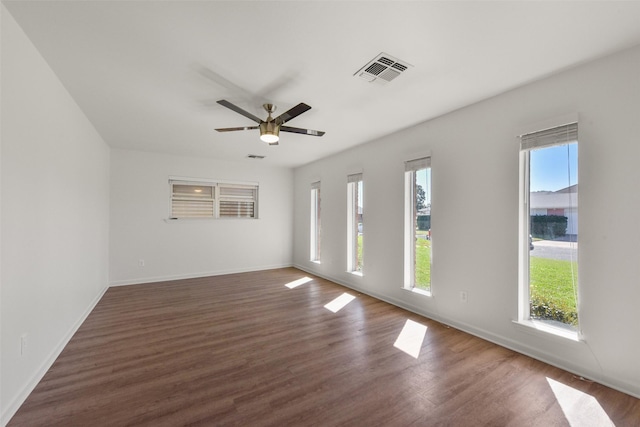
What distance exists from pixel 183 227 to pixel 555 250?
5.89 m

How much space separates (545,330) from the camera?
242 centimetres

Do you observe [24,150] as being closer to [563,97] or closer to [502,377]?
[502,377]

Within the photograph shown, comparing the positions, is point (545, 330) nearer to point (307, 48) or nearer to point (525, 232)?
point (525, 232)

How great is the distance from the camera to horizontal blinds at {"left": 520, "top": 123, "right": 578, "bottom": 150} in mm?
2295

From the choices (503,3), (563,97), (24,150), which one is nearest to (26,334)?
(24,150)

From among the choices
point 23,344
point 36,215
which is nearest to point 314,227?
point 36,215

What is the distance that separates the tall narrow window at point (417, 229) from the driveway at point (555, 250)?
1.21m

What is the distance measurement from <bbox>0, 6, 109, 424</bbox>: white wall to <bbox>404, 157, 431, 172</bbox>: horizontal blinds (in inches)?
150

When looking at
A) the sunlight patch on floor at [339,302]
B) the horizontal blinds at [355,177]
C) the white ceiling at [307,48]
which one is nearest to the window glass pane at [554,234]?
the white ceiling at [307,48]

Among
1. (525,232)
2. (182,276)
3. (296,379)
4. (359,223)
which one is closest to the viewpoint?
(296,379)

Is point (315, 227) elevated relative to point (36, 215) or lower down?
lower down

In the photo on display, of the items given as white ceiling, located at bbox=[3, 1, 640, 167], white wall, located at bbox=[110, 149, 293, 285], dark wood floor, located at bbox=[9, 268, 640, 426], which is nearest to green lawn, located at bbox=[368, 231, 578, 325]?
dark wood floor, located at bbox=[9, 268, 640, 426]

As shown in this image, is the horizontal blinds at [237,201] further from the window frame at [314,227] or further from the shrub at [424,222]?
the shrub at [424,222]

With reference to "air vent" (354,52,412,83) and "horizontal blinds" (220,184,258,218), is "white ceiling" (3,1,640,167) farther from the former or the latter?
"horizontal blinds" (220,184,258,218)
